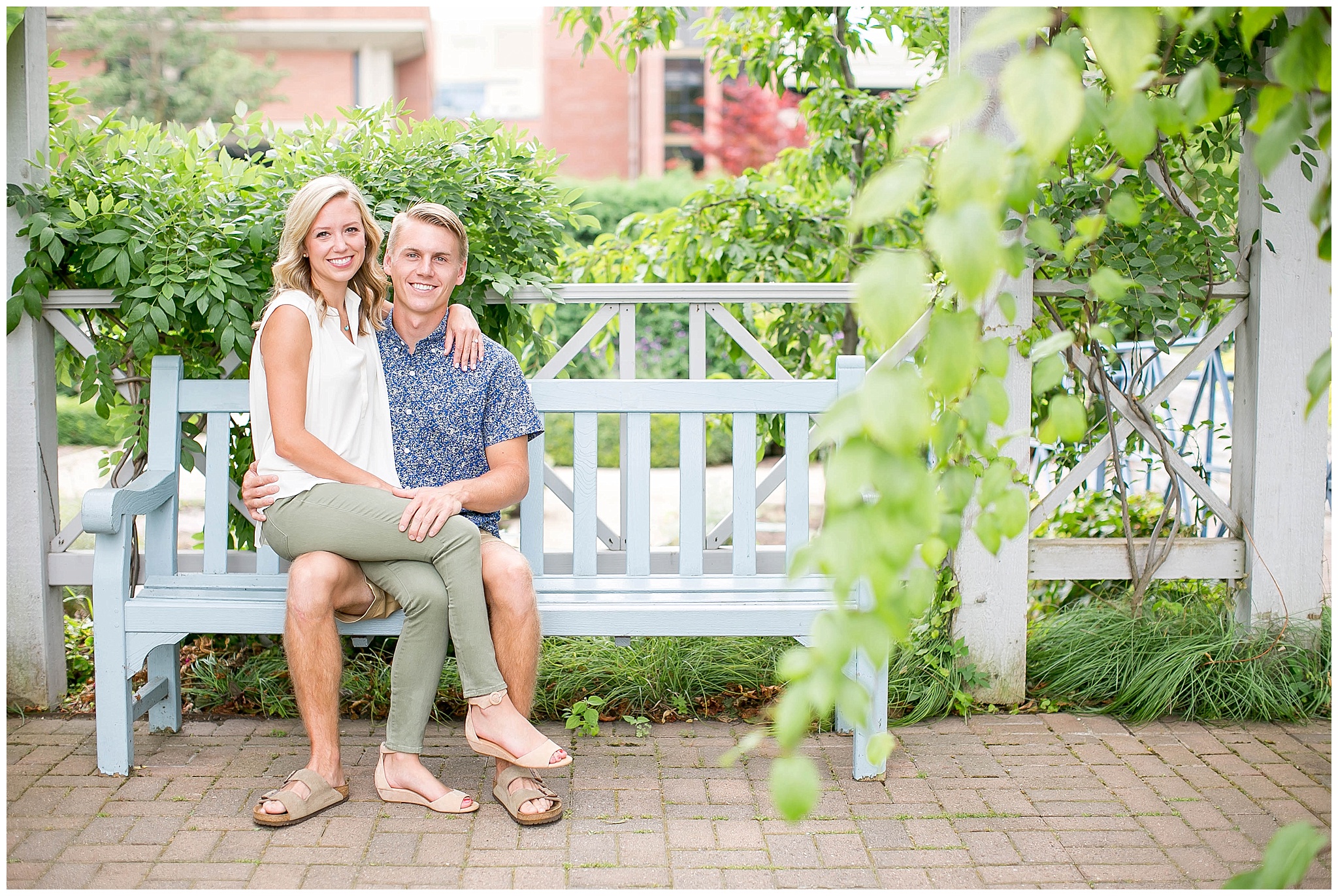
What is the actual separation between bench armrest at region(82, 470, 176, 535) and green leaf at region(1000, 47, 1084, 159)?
240 centimetres

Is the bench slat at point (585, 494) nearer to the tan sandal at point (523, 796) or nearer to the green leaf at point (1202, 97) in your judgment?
the tan sandal at point (523, 796)

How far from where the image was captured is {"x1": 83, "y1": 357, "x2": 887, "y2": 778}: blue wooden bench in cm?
279

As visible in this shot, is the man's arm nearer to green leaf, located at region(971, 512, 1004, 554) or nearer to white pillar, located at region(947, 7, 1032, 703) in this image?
white pillar, located at region(947, 7, 1032, 703)

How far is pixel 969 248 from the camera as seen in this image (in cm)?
96

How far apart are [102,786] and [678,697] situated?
1.49 meters

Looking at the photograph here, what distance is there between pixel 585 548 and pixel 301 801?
0.96m

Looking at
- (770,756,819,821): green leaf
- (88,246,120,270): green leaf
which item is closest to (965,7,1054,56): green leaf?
(770,756,819,821): green leaf

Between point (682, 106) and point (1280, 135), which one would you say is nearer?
point (1280, 135)

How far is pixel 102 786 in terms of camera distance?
8.95 ft

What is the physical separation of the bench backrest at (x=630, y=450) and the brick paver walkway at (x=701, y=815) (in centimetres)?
51

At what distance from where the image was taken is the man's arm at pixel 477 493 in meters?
2.64

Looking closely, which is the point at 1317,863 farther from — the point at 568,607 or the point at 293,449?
the point at 293,449

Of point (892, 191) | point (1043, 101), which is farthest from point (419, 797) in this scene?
point (1043, 101)

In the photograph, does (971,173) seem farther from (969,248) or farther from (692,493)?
(692,493)
